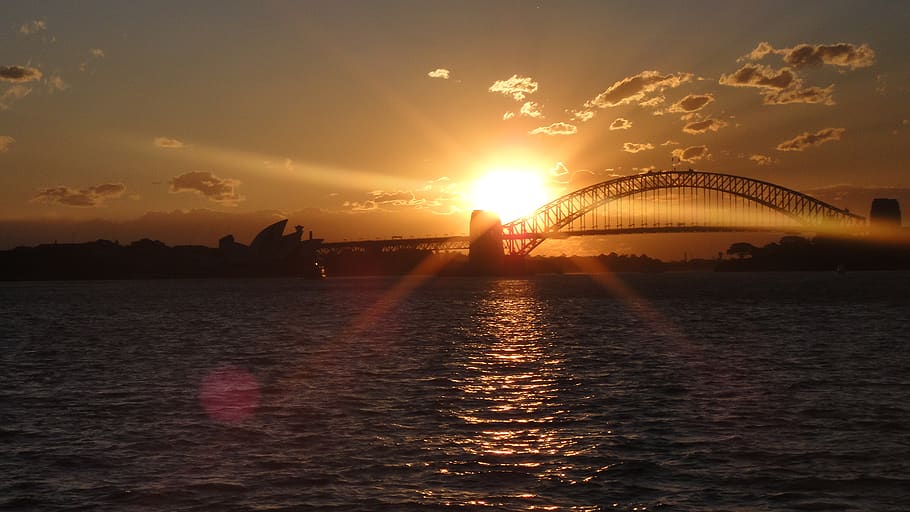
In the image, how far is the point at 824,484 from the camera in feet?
46.8

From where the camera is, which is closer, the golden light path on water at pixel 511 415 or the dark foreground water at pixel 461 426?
the dark foreground water at pixel 461 426

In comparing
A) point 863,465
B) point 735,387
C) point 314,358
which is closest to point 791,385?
point 735,387

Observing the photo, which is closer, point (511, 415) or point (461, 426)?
point (461, 426)

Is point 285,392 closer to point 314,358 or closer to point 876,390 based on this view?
point 314,358

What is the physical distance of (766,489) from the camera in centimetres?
1402

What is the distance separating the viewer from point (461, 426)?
19.8 meters

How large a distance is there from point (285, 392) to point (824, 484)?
15.8 meters

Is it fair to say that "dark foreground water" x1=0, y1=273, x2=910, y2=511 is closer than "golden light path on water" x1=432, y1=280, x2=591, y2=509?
Yes

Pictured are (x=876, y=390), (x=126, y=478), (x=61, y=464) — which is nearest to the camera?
(x=126, y=478)

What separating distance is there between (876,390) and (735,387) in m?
3.69

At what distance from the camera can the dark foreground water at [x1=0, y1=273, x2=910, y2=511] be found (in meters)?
14.1

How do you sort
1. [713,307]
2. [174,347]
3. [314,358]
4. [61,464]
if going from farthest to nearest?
[713,307] → [174,347] → [314,358] → [61,464]

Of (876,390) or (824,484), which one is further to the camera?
(876,390)

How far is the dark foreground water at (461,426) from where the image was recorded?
14086 mm
